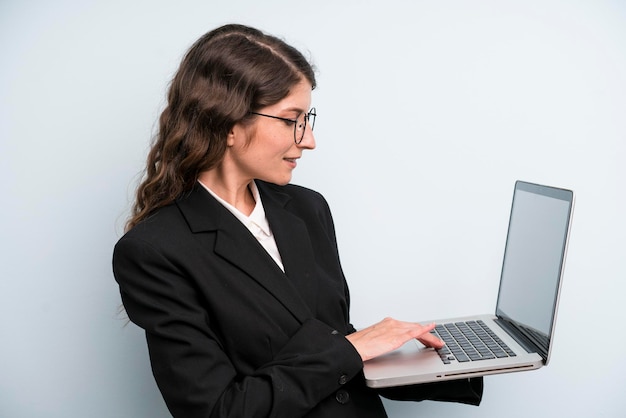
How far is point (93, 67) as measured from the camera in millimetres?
2186

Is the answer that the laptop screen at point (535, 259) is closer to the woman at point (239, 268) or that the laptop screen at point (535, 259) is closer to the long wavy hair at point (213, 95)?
the woman at point (239, 268)

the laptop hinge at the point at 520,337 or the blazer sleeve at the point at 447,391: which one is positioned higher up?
the laptop hinge at the point at 520,337

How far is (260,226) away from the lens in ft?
5.62

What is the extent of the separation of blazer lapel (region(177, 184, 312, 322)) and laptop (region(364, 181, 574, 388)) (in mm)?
272

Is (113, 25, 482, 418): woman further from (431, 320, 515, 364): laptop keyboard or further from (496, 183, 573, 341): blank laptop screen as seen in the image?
(496, 183, 573, 341): blank laptop screen

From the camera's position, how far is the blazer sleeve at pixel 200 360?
1.36 meters

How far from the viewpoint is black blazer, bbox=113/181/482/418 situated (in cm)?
138

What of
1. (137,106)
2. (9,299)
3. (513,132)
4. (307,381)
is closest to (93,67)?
(137,106)

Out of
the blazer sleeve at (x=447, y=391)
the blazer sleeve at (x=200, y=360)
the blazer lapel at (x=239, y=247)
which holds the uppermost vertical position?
the blazer lapel at (x=239, y=247)

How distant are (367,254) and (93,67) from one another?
1.23 m

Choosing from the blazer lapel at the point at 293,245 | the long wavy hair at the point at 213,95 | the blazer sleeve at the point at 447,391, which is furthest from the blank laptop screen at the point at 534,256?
the long wavy hair at the point at 213,95

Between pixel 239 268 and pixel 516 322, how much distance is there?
85 cm

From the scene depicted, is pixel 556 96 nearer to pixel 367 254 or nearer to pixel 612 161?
pixel 612 161

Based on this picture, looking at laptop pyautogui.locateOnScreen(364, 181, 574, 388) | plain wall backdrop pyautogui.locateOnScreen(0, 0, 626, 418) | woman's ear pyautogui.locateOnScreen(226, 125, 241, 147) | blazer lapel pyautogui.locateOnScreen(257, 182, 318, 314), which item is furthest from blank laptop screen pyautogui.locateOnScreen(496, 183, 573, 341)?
woman's ear pyautogui.locateOnScreen(226, 125, 241, 147)
